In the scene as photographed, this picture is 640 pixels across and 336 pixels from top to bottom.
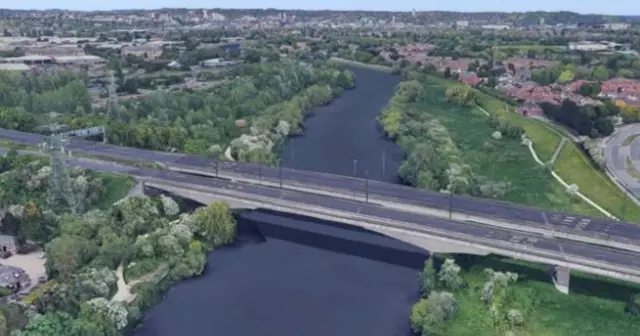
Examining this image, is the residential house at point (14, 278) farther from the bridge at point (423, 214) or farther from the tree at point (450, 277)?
the tree at point (450, 277)

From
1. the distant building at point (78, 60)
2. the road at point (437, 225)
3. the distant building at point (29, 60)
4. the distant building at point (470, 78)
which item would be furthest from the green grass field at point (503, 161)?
the distant building at point (29, 60)

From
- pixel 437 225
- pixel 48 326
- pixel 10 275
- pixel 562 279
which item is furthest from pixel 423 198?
pixel 10 275

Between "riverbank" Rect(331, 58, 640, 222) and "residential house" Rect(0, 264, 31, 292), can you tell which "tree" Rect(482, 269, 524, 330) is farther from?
"residential house" Rect(0, 264, 31, 292)

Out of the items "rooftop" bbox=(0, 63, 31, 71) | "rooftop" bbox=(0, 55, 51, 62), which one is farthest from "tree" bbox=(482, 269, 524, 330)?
"rooftop" bbox=(0, 55, 51, 62)

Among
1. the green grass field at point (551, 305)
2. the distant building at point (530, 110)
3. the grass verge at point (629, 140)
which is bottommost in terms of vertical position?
the green grass field at point (551, 305)

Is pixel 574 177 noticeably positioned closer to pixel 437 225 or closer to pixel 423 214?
pixel 423 214

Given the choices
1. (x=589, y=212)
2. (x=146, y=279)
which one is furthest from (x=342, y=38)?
(x=146, y=279)

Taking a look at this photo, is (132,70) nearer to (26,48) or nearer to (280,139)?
(26,48)
